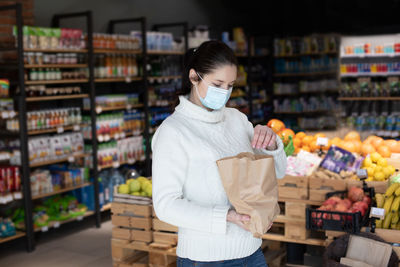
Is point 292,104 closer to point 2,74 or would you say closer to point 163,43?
point 163,43

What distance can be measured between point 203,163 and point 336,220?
1.86 meters

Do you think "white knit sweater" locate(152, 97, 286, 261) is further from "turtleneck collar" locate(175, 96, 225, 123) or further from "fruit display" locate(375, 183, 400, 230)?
"fruit display" locate(375, 183, 400, 230)

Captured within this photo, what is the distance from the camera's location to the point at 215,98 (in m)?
2.11

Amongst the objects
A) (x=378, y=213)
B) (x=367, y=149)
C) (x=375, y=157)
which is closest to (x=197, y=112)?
(x=378, y=213)

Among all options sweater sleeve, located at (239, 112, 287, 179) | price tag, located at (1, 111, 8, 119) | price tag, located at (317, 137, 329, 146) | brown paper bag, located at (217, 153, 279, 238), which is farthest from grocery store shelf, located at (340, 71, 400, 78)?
brown paper bag, located at (217, 153, 279, 238)

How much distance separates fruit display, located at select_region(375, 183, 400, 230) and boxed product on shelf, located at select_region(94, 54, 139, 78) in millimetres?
4101

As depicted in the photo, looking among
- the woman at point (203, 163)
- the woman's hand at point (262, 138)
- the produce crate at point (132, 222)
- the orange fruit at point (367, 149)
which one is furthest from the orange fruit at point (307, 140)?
the woman's hand at point (262, 138)

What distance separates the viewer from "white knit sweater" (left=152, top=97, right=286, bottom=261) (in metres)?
1.90

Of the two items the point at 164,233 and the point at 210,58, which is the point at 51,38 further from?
the point at 210,58

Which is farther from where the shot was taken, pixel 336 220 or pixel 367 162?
pixel 367 162

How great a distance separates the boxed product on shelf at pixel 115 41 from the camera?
21.0ft

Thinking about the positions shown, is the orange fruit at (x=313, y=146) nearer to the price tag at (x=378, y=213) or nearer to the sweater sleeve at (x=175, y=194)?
the price tag at (x=378, y=213)

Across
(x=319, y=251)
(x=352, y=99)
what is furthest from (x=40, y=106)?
(x=352, y=99)

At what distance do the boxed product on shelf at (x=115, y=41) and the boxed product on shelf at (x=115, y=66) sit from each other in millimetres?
159
